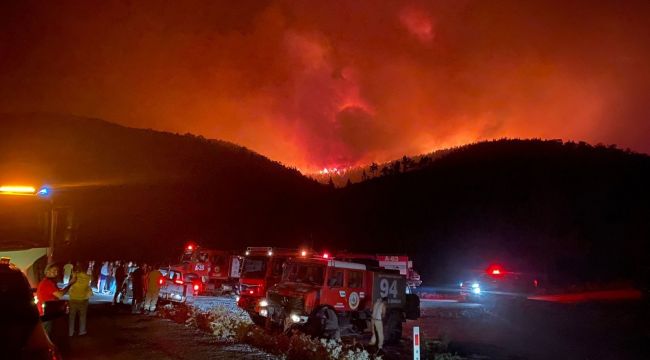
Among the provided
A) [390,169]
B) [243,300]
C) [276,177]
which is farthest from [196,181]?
[243,300]

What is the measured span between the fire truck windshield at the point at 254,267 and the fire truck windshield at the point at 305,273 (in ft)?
14.9

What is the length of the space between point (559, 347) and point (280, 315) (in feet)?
32.9

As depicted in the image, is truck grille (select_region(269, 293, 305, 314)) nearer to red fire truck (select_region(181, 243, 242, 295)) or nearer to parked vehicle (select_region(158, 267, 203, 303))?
parked vehicle (select_region(158, 267, 203, 303))

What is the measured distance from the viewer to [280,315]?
15.1 m

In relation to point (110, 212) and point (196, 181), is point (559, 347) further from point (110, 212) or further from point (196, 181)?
point (196, 181)

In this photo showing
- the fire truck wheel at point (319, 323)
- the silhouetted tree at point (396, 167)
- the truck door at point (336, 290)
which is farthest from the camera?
the silhouetted tree at point (396, 167)

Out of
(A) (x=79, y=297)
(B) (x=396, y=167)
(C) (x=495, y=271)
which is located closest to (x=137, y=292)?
(A) (x=79, y=297)

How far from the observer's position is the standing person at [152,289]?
18.1 metres

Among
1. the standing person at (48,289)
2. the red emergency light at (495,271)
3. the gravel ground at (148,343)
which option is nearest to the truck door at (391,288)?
the gravel ground at (148,343)

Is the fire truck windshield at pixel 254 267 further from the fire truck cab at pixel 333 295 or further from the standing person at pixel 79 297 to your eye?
the standing person at pixel 79 297

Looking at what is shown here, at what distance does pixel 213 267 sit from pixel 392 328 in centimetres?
1508

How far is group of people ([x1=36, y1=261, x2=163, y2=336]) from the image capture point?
37.1ft

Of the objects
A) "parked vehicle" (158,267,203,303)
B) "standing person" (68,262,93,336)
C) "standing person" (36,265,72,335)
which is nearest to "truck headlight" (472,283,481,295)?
"parked vehicle" (158,267,203,303)

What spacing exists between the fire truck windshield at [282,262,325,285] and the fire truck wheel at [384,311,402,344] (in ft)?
9.97
